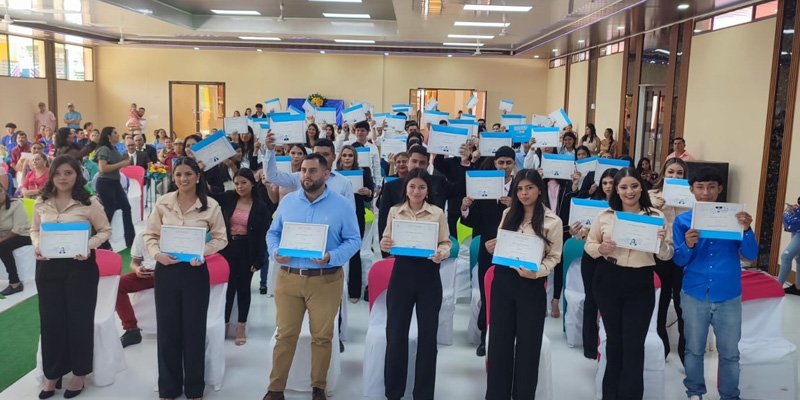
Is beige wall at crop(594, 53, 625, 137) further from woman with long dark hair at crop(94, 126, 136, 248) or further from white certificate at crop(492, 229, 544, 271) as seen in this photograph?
white certificate at crop(492, 229, 544, 271)

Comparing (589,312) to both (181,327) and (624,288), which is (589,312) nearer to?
(624,288)

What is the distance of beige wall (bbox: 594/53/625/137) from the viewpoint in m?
13.8

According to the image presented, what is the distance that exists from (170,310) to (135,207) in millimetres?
6678

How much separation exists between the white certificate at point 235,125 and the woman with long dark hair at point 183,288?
4.41m

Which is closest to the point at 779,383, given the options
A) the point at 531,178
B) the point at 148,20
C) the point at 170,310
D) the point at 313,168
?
the point at 531,178

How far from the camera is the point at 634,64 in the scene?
42.6 ft

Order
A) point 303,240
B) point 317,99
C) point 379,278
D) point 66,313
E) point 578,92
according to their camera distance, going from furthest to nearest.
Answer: point 317,99 → point 578,92 → point 379,278 → point 66,313 → point 303,240

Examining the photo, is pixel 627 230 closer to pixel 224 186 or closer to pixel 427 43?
pixel 224 186

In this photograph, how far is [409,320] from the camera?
396 centimetres

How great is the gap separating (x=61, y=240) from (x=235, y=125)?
184 inches

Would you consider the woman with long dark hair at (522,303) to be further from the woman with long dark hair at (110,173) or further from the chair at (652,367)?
the woman with long dark hair at (110,173)

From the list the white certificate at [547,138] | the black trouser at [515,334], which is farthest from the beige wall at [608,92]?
the black trouser at [515,334]

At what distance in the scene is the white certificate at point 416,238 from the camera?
3.75m

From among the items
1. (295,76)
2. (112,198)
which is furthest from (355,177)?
(295,76)
